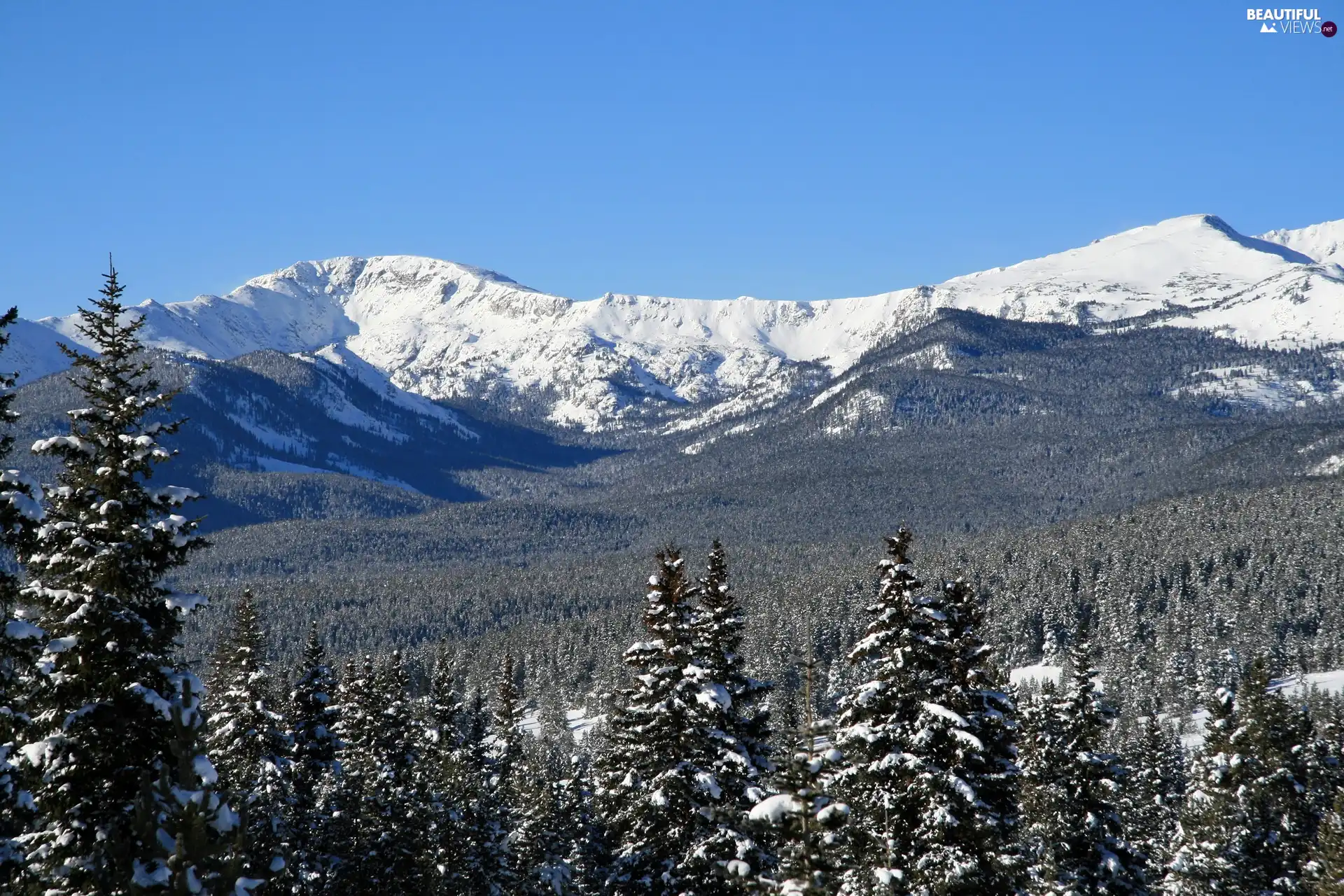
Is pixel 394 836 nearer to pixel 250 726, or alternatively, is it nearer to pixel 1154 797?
pixel 250 726

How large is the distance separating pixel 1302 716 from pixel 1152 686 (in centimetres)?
10681

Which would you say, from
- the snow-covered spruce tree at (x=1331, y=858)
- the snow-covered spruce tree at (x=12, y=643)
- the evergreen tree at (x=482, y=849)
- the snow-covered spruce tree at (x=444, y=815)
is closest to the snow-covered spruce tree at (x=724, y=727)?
the snow-covered spruce tree at (x=12, y=643)

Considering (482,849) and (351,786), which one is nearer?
(482,849)

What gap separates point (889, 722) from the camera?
23.5 m

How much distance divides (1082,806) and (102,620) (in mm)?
24276

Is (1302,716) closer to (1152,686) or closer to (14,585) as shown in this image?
(14,585)

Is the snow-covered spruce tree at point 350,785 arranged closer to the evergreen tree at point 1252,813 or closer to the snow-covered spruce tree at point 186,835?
the snow-covered spruce tree at point 186,835

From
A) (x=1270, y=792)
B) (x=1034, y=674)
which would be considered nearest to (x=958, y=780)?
(x=1270, y=792)

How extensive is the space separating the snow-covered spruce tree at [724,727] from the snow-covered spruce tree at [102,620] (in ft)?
37.4

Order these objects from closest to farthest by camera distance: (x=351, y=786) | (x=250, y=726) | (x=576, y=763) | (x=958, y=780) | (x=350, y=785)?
(x=958, y=780)
(x=250, y=726)
(x=351, y=786)
(x=350, y=785)
(x=576, y=763)

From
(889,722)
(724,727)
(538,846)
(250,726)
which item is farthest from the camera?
(250,726)

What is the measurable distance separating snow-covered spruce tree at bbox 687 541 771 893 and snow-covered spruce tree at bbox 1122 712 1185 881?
20632 mm

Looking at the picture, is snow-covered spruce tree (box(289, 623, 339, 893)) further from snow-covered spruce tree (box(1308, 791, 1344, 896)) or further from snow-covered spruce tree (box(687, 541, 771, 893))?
snow-covered spruce tree (box(1308, 791, 1344, 896))

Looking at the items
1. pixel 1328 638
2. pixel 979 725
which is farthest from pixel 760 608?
pixel 979 725
